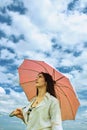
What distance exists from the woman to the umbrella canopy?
0.78 meters

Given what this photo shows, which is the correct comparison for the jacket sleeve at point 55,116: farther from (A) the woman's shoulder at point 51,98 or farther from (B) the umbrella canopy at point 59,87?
(B) the umbrella canopy at point 59,87

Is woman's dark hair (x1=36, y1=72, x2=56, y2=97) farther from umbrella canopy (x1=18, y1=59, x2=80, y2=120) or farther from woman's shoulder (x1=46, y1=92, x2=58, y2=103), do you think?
umbrella canopy (x1=18, y1=59, x2=80, y2=120)

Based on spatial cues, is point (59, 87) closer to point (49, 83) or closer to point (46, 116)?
point (49, 83)

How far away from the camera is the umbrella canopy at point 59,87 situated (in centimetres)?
714

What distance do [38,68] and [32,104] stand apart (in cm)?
146

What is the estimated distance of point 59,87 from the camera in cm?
724

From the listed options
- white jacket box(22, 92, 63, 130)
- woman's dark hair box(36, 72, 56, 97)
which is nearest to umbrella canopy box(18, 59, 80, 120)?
woman's dark hair box(36, 72, 56, 97)

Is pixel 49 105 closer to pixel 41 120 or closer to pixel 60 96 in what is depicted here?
pixel 41 120

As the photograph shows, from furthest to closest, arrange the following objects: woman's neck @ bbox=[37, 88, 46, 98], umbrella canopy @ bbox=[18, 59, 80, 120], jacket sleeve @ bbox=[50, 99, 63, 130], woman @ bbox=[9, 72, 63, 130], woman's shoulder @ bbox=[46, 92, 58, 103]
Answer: umbrella canopy @ bbox=[18, 59, 80, 120] → woman's neck @ bbox=[37, 88, 46, 98] → woman's shoulder @ bbox=[46, 92, 58, 103] → woman @ bbox=[9, 72, 63, 130] → jacket sleeve @ bbox=[50, 99, 63, 130]

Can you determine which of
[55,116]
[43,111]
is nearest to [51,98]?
[43,111]

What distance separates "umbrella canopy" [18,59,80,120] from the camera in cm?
714

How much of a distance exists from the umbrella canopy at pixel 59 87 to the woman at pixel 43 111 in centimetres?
78

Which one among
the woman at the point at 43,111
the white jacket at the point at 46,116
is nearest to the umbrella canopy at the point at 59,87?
the woman at the point at 43,111

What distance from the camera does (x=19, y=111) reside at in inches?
241
